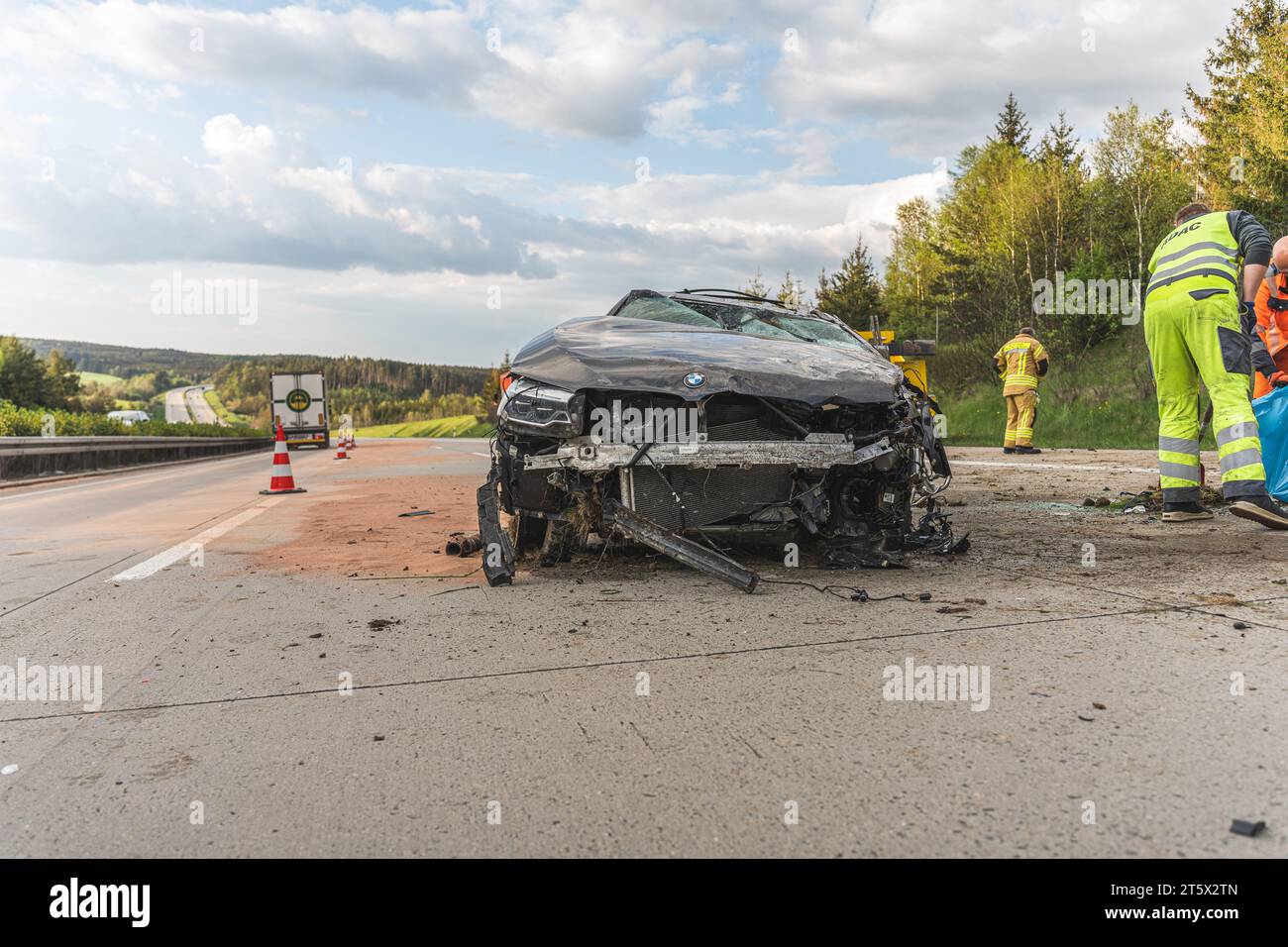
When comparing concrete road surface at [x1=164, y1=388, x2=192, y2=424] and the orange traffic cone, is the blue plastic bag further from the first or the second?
concrete road surface at [x1=164, y1=388, x2=192, y2=424]

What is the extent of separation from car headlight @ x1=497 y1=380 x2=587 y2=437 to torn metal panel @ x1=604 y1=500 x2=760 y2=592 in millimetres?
461

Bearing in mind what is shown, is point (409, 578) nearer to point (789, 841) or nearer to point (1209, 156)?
point (789, 841)

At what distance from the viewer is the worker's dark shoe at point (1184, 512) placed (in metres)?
6.56

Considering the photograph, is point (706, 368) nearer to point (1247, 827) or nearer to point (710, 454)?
point (710, 454)

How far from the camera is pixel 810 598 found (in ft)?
14.7

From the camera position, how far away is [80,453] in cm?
2061

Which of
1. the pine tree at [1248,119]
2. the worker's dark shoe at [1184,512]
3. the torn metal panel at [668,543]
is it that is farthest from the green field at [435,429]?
the torn metal panel at [668,543]

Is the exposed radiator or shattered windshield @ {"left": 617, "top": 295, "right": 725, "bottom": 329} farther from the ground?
shattered windshield @ {"left": 617, "top": 295, "right": 725, "bottom": 329}

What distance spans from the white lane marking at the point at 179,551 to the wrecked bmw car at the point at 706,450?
2.30m

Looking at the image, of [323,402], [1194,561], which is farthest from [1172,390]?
[323,402]

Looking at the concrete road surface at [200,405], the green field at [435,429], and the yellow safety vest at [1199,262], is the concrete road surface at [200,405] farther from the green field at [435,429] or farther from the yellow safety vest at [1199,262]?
the yellow safety vest at [1199,262]

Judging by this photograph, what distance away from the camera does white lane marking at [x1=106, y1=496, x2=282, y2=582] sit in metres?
5.73

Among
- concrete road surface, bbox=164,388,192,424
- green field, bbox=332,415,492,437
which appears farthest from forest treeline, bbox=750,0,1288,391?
concrete road surface, bbox=164,388,192,424
